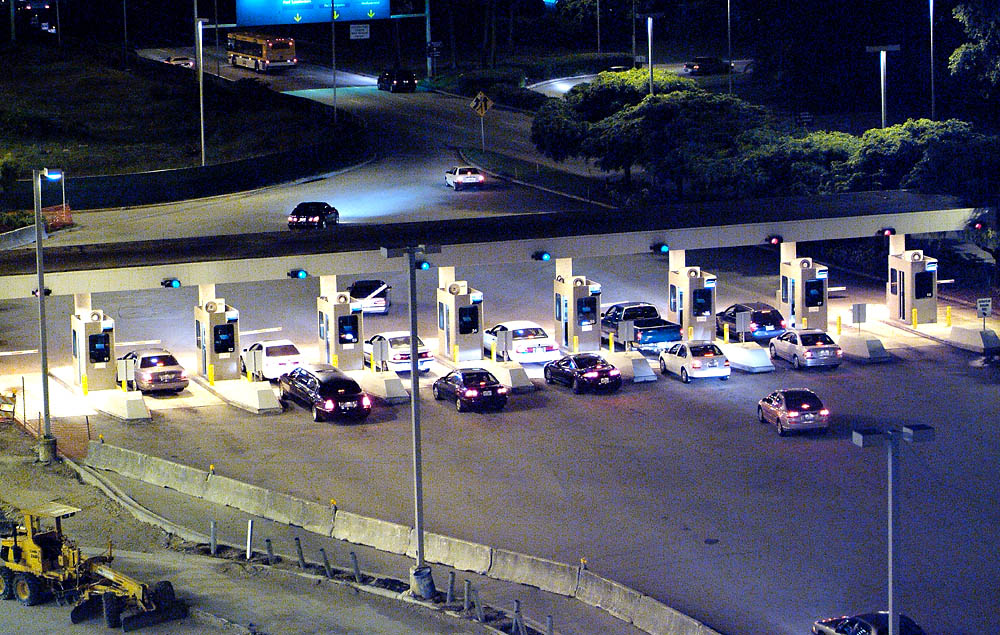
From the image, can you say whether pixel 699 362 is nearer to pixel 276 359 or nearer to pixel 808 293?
pixel 808 293

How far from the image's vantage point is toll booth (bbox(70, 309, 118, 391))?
1719 inches

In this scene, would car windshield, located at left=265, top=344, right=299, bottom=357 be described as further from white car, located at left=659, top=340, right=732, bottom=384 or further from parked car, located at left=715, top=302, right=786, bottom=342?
parked car, located at left=715, top=302, right=786, bottom=342

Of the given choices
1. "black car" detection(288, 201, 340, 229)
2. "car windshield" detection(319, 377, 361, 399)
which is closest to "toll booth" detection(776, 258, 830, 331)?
"car windshield" detection(319, 377, 361, 399)

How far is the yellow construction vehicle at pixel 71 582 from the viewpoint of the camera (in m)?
26.7

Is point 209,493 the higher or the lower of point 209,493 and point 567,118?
the lower

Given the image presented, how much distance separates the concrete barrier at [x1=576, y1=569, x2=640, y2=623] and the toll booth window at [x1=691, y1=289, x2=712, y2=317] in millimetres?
23281

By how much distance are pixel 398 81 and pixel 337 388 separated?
2278 inches

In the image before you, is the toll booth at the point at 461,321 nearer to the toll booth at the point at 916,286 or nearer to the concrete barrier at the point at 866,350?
the concrete barrier at the point at 866,350

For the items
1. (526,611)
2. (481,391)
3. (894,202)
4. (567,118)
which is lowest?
(526,611)

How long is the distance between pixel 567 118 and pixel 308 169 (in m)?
12.8

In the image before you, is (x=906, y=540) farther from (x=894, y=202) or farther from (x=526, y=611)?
(x=894, y=202)

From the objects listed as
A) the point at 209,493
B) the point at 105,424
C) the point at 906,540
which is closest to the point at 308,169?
the point at 105,424

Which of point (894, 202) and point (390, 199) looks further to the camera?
point (390, 199)

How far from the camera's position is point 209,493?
33.8 metres
